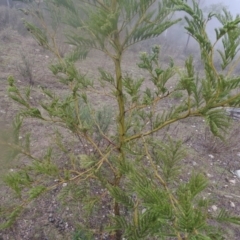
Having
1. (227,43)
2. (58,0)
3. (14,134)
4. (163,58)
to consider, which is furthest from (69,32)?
(163,58)

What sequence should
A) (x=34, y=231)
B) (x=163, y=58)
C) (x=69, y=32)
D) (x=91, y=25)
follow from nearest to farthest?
(x=91, y=25)
(x=69, y=32)
(x=34, y=231)
(x=163, y=58)

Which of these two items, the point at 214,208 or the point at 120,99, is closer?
the point at 120,99

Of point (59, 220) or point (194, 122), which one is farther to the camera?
point (194, 122)

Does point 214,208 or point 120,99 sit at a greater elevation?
point 120,99

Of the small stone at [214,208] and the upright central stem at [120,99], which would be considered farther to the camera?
the small stone at [214,208]

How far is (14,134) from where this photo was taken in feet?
4.28

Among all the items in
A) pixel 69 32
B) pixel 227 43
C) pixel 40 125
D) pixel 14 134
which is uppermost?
pixel 227 43

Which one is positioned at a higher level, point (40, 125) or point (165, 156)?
point (165, 156)

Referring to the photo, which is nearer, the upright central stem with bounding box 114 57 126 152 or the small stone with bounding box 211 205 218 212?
the upright central stem with bounding box 114 57 126 152

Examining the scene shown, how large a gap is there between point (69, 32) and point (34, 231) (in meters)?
1.88

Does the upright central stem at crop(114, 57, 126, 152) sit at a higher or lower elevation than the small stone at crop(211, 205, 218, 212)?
higher

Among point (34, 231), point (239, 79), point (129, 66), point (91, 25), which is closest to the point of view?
point (239, 79)

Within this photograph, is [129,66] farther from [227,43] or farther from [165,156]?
[227,43]

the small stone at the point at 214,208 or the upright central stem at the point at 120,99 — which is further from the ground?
the upright central stem at the point at 120,99
